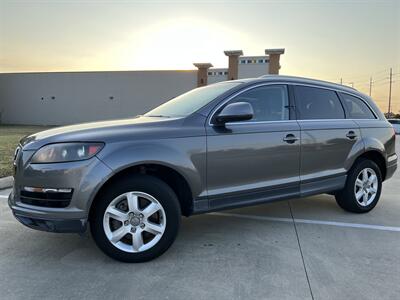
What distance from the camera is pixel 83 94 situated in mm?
28938

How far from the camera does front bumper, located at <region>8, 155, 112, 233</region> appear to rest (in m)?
3.03

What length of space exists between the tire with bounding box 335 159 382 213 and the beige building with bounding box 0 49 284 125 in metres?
20.9

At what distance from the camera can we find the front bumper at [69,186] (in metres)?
3.03

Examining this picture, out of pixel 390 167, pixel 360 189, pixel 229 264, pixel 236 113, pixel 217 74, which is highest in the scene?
pixel 217 74

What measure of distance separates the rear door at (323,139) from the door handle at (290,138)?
0.13 m

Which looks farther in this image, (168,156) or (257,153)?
(257,153)

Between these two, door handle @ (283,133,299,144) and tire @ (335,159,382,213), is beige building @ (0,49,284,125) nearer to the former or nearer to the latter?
tire @ (335,159,382,213)

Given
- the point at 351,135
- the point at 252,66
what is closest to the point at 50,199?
the point at 351,135

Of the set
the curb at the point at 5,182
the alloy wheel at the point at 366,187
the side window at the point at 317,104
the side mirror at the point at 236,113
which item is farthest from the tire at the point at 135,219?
the curb at the point at 5,182

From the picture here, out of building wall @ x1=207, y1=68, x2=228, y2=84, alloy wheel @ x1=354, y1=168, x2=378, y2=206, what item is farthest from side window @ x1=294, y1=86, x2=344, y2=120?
building wall @ x1=207, y1=68, x2=228, y2=84

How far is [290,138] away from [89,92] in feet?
88.0

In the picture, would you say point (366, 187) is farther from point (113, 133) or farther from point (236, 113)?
point (113, 133)

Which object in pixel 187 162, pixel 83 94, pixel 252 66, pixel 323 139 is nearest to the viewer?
pixel 187 162

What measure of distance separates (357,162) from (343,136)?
1.70 ft
